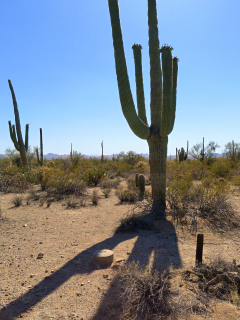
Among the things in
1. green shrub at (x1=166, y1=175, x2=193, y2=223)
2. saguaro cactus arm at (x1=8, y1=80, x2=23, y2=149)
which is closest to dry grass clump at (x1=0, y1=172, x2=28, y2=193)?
saguaro cactus arm at (x1=8, y1=80, x2=23, y2=149)

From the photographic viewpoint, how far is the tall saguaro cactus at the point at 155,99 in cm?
718

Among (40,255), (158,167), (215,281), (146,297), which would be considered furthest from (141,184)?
(146,297)

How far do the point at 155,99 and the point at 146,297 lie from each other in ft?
18.9

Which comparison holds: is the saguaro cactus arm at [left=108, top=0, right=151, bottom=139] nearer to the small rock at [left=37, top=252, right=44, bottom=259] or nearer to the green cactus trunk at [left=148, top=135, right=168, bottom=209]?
the green cactus trunk at [left=148, top=135, right=168, bottom=209]

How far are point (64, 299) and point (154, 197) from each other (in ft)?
15.5

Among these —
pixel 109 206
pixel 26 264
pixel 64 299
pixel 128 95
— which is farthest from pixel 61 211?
pixel 64 299

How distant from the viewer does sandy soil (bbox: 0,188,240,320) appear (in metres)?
3.45

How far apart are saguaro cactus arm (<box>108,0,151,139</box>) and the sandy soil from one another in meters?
3.04

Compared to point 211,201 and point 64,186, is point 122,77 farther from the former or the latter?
point 64,186

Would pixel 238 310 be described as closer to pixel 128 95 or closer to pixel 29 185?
pixel 128 95

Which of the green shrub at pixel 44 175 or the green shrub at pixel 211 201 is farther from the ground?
the green shrub at pixel 44 175

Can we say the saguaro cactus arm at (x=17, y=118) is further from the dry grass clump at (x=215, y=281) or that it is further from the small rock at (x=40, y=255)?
the dry grass clump at (x=215, y=281)

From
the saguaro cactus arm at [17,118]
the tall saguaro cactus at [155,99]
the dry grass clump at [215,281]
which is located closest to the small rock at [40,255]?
the dry grass clump at [215,281]

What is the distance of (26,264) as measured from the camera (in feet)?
15.8
